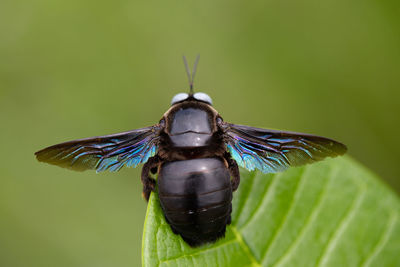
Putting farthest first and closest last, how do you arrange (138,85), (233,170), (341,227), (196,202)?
(138,85) < (233,170) < (341,227) < (196,202)

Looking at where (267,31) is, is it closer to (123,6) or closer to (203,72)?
(203,72)

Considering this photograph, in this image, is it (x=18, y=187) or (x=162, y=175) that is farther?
(x=18, y=187)

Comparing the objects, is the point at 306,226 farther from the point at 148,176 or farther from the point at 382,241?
the point at 148,176

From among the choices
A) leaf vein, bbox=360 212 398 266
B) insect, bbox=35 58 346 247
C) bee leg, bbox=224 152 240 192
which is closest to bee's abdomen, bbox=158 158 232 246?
insect, bbox=35 58 346 247

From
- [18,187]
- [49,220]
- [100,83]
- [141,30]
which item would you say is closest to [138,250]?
[49,220]

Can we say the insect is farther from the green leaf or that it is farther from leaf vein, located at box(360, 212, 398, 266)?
leaf vein, located at box(360, 212, 398, 266)

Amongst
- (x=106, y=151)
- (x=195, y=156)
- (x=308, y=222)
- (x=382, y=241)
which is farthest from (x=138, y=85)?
(x=382, y=241)
